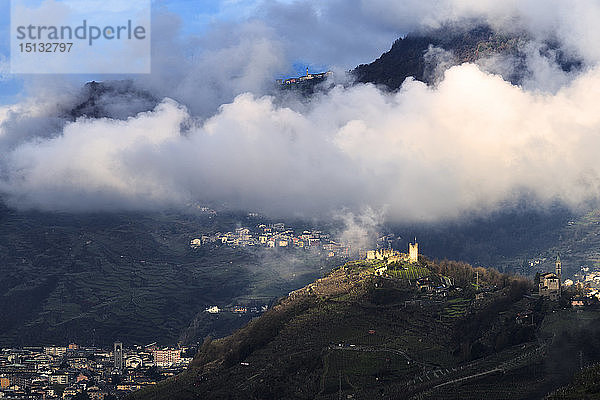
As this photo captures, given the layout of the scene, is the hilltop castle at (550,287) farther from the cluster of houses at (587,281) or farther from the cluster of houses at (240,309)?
the cluster of houses at (240,309)

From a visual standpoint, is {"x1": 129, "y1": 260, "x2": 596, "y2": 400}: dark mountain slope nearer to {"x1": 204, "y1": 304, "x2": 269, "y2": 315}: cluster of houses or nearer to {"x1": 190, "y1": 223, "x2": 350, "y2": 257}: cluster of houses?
{"x1": 204, "y1": 304, "x2": 269, "y2": 315}: cluster of houses

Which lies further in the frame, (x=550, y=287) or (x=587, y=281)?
(x=587, y=281)

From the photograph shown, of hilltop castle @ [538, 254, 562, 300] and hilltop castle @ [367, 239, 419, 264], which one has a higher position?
hilltop castle @ [367, 239, 419, 264]

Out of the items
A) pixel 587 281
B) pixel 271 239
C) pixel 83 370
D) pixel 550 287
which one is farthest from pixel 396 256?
pixel 271 239

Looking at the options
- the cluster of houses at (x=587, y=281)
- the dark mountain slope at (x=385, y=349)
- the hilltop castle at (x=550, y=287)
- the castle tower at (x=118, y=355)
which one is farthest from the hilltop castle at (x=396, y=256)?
the castle tower at (x=118, y=355)

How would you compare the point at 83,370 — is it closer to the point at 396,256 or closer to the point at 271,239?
the point at 396,256

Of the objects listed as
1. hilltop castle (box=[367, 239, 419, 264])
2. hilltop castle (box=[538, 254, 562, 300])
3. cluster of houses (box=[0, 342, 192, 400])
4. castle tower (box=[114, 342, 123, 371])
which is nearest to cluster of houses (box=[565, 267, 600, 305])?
hilltop castle (box=[538, 254, 562, 300])
